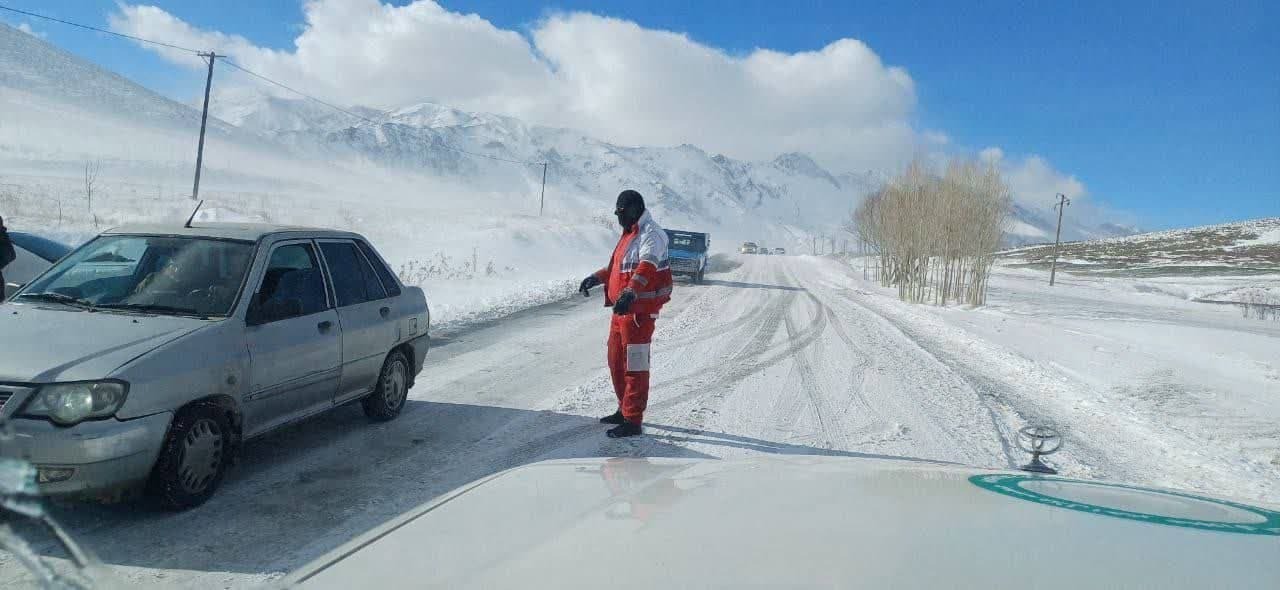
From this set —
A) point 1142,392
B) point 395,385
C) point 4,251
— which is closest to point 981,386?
point 1142,392

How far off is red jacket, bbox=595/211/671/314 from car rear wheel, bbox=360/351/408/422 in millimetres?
1846

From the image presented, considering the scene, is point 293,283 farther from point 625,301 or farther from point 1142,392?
point 1142,392

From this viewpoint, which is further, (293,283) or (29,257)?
(29,257)

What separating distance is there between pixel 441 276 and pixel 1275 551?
19728 millimetres

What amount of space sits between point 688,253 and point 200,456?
22.9 metres

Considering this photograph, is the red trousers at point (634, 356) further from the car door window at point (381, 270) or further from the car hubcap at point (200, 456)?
the car hubcap at point (200, 456)

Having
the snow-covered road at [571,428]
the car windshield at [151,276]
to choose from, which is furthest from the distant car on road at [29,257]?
the car windshield at [151,276]

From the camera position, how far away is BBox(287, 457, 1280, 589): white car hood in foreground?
173 centimetres

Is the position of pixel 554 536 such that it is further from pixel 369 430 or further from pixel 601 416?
pixel 601 416

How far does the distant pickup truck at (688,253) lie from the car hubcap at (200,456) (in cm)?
2135

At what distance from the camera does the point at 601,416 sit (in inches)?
266

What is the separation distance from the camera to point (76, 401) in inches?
140

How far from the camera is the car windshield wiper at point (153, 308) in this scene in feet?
14.6

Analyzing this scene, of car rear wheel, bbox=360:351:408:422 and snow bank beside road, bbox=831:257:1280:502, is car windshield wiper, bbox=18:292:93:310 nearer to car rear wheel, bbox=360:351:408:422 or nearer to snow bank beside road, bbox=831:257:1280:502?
car rear wheel, bbox=360:351:408:422
